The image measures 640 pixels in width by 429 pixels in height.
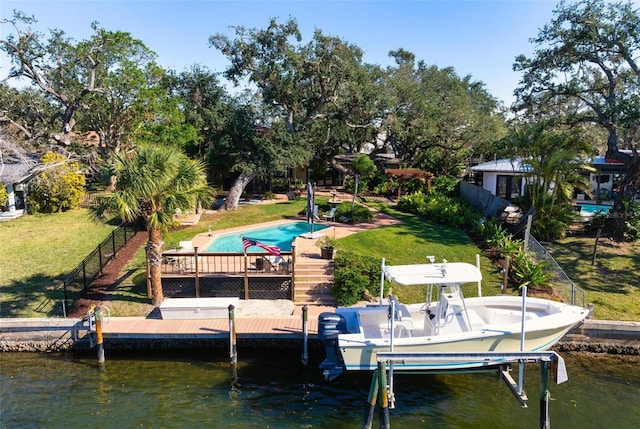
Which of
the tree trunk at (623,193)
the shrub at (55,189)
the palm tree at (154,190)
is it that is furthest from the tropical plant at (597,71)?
the shrub at (55,189)

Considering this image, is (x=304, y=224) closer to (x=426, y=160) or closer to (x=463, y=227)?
(x=463, y=227)

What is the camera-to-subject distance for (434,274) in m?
11.8

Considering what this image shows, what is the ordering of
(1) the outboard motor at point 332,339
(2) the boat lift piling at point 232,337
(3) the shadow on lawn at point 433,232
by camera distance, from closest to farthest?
1. (1) the outboard motor at point 332,339
2. (2) the boat lift piling at point 232,337
3. (3) the shadow on lawn at point 433,232

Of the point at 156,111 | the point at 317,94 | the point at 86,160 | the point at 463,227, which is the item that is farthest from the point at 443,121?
the point at 86,160

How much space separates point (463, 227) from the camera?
2445 centimetres

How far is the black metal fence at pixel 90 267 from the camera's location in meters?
15.9

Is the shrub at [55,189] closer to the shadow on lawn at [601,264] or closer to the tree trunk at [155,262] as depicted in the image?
the tree trunk at [155,262]

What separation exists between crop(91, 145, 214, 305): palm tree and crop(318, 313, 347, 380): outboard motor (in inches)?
223

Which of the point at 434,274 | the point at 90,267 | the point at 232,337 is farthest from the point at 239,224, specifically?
the point at 434,274

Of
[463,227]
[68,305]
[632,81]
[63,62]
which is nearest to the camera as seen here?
[68,305]

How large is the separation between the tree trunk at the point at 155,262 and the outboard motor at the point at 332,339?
6.19 meters

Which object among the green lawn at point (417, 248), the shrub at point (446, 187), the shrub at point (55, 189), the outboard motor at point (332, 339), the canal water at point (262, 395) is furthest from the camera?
the shrub at point (446, 187)

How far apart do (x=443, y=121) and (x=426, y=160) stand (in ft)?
12.6

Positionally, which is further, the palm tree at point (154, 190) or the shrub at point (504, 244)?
the shrub at point (504, 244)
